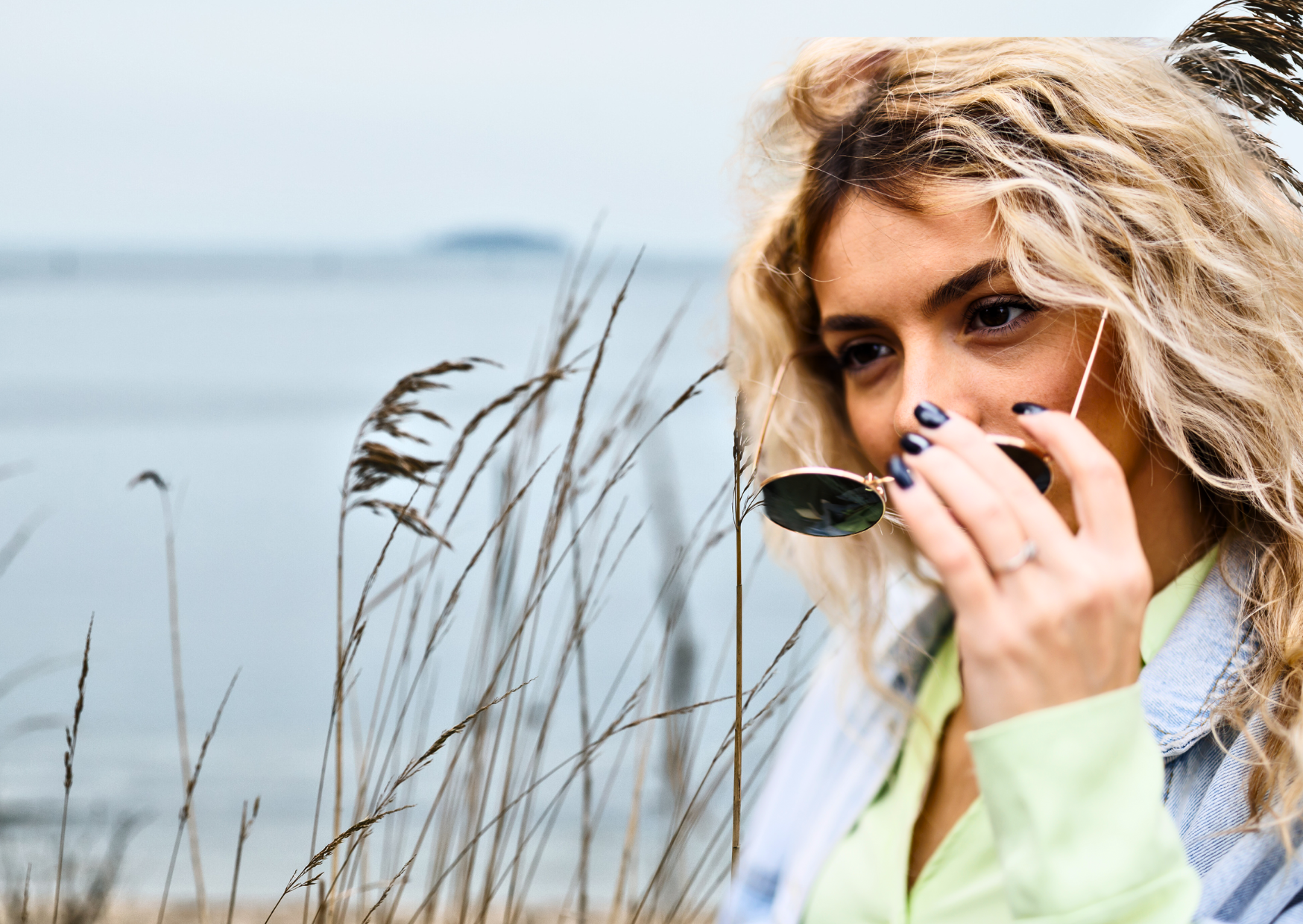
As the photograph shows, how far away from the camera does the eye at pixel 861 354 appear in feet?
5.10

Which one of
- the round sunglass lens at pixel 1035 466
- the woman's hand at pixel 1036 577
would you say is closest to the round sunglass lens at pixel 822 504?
the round sunglass lens at pixel 1035 466

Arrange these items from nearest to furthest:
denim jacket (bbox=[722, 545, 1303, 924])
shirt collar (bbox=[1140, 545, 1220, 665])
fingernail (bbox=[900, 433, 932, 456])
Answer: fingernail (bbox=[900, 433, 932, 456]) → denim jacket (bbox=[722, 545, 1303, 924]) → shirt collar (bbox=[1140, 545, 1220, 665])

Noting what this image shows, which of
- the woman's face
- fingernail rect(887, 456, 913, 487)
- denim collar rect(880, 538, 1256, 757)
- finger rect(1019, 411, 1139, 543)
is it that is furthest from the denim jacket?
fingernail rect(887, 456, 913, 487)

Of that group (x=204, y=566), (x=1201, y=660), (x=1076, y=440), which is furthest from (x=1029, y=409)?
(x=204, y=566)

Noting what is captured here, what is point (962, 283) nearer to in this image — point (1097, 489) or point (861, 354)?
point (861, 354)

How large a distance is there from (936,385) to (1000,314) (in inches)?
5.1

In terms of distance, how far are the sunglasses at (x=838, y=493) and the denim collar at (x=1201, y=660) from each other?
1.17ft

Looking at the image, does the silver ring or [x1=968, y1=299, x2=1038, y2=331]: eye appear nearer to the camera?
the silver ring

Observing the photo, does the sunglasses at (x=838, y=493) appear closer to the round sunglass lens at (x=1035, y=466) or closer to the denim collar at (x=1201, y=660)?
the round sunglass lens at (x=1035, y=466)

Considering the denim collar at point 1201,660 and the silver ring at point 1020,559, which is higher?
the silver ring at point 1020,559

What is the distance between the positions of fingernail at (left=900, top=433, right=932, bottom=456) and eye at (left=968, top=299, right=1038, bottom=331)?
1.46 feet

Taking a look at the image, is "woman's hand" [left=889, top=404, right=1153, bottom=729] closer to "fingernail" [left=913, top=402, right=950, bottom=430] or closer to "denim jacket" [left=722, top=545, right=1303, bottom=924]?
"fingernail" [left=913, top=402, right=950, bottom=430]

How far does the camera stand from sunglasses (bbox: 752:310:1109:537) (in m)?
1.16

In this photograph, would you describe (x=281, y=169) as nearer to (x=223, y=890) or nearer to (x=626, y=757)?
(x=223, y=890)
